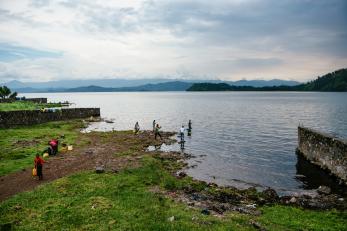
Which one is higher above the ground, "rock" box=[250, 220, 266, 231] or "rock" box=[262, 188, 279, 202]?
"rock" box=[250, 220, 266, 231]

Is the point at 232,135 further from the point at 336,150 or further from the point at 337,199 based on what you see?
the point at 337,199

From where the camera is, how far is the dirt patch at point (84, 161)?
28.4 metres

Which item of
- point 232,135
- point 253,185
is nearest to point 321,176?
point 253,185

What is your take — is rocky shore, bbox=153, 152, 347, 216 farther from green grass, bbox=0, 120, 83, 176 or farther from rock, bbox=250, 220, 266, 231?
green grass, bbox=0, 120, 83, 176

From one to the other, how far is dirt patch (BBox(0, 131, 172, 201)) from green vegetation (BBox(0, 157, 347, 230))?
10.5ft

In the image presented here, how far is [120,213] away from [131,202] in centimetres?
235

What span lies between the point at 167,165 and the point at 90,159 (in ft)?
31.3

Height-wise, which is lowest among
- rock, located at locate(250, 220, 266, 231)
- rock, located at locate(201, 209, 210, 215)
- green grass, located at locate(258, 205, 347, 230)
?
green grass, located at locate(258, 205, 347, 230)

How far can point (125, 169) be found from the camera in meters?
33.0

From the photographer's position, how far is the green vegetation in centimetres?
1917

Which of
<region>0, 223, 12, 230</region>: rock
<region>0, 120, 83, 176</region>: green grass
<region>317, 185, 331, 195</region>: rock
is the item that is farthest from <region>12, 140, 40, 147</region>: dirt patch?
<region>317, 185, 331, 195</region>: rock

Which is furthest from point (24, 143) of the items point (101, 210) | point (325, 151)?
point (325, 151)

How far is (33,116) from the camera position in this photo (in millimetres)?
77812

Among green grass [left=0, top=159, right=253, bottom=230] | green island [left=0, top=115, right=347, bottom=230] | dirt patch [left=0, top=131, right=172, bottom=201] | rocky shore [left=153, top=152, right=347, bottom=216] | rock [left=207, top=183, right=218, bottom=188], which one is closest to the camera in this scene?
green grass [left=0, top=159, right=253, bottom=230]
